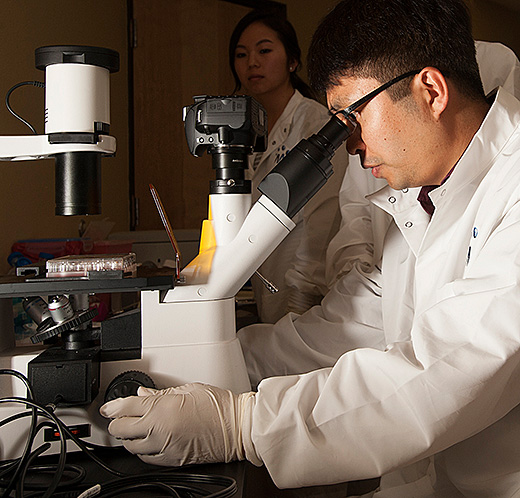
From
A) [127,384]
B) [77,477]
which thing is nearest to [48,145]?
[127,384]

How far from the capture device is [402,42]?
103cm

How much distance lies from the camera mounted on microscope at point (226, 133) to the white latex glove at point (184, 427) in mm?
355

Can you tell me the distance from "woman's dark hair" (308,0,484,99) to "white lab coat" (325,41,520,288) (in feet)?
0.79

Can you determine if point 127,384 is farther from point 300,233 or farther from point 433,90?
point 300,233

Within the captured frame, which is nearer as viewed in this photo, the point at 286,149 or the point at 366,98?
→ the point at 366,98

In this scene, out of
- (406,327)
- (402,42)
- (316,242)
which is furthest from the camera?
(316,242)

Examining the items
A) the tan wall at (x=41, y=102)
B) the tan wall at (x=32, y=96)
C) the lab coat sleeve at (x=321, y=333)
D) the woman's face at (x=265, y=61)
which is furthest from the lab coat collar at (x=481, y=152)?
the tan wall at (x=32, y=96)

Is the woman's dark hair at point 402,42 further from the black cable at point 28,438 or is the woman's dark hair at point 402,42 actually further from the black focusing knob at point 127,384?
the black cable at point 28,438

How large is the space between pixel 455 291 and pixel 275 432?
30 centimetres

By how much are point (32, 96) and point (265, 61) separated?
2.73ft

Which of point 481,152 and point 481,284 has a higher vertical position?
point 481,152

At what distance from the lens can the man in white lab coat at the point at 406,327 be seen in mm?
744

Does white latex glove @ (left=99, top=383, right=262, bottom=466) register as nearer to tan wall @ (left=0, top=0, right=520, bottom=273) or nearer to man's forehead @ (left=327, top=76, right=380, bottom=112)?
man's forehead @ (left=327, top=76, right=380, bottom=112)

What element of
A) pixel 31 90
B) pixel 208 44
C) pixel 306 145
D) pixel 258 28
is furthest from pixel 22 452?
pixel 208 44
